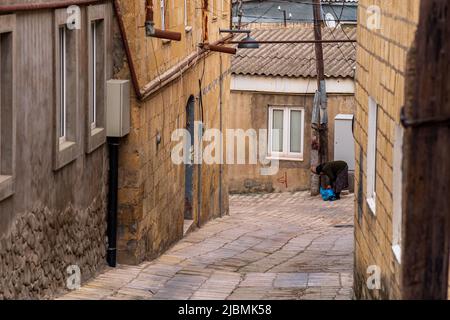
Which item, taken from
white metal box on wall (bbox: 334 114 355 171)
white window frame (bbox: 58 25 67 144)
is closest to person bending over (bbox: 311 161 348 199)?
white metal box on wall (bbox: 334 114 355 171)

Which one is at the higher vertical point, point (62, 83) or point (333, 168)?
point (62, 83)

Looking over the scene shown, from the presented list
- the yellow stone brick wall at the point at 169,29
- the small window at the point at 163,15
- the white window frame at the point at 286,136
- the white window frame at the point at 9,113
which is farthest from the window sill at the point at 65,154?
the white window frame at the point at 286,136

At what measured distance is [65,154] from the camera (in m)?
10.7

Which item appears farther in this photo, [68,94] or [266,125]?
[266,125]

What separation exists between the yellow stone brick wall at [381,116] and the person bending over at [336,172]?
44.4 feet

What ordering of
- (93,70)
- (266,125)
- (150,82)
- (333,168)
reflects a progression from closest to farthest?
(93,70) → (150,82) → (333,168) → (266,125)

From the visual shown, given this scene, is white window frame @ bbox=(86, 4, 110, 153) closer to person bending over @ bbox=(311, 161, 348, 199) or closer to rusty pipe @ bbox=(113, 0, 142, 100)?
Answer: rusty pipe @ bbox=(113, 0, 142, 100)

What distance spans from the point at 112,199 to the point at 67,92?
2301 mm

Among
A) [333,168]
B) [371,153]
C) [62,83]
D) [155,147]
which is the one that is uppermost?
[62,83]

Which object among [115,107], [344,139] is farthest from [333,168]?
[115,107]

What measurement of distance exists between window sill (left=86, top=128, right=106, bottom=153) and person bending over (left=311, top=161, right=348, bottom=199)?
1300cm

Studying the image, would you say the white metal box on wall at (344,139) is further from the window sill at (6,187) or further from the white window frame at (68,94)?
the window sill at (6,187)

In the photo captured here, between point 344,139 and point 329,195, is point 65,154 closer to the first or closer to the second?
point 329,195
